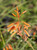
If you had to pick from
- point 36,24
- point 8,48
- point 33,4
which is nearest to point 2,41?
point 8,48

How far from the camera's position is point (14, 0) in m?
1.65

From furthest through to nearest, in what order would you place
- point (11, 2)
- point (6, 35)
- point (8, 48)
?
point (11, 2), point (6, 35), point (8, 48)

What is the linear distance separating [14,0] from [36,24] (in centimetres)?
45

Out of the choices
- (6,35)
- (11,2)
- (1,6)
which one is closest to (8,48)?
(6,35)

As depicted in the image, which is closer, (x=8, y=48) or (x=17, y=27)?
(x=17, y=27)

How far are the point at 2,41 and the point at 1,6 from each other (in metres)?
0.51

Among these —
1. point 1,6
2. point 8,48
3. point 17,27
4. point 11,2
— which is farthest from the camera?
point 11,2

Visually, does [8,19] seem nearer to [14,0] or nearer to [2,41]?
[14,0]

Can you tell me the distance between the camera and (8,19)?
166cm

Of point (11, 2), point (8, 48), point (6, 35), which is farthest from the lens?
point (11, 2)

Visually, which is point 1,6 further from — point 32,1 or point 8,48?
point 8,48

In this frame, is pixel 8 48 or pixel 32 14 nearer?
pixel 8 48

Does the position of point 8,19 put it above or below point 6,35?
above

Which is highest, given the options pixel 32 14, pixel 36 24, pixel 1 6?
pixel 1 6
